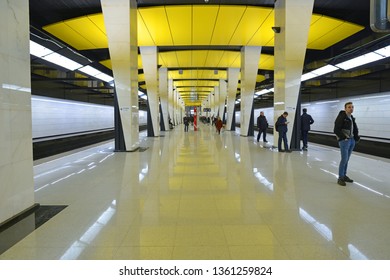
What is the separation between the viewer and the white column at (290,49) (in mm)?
12148

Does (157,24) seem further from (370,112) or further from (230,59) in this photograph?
(370,112)

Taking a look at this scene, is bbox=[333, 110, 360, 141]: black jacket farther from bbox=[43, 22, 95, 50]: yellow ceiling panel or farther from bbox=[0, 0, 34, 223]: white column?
bbox=[43, 22, 95, 50]: yellow ceiling panel

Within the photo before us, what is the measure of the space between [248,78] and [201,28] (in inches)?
294

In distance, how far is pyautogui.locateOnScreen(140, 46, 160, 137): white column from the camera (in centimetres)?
2038

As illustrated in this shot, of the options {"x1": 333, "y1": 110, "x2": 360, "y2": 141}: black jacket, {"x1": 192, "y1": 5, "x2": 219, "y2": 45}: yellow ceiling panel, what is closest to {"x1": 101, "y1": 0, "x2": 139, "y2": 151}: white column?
{"x1": 192, "y1": 5, "x2": 219, "y2": 45}: yellow ceiling panel

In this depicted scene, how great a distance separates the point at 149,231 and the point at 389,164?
8874 mm

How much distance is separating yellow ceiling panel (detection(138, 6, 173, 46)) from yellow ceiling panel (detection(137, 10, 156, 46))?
0.16m

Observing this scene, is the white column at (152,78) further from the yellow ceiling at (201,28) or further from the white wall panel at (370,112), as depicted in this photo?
the white wall panel at (370,112)

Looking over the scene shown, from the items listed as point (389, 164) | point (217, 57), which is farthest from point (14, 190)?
point (217, 57)

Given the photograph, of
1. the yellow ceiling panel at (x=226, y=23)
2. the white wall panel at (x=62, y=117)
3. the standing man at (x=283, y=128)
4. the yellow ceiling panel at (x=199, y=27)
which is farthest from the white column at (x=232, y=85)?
the standing man at (x=283, y=128)

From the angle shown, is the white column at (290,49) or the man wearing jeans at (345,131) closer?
the man wearing jeans at (345,131)

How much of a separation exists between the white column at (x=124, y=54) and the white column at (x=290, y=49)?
598cm

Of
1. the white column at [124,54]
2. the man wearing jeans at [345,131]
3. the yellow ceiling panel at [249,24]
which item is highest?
the yellow ceiling panel at [249,24]

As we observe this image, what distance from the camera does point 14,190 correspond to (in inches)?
188
